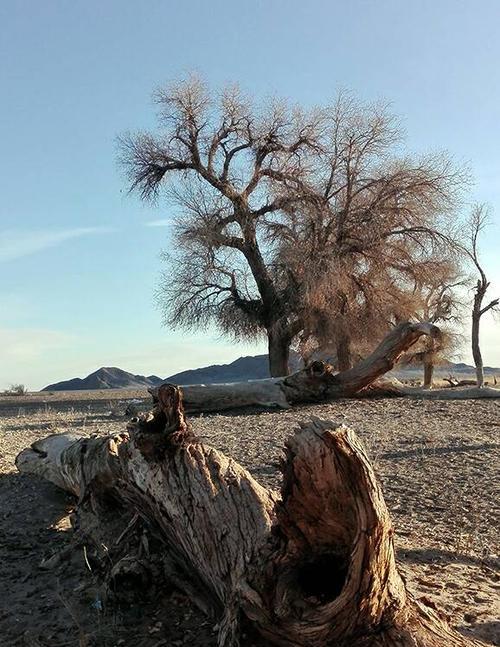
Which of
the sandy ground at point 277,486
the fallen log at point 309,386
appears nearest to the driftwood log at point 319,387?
the fallen log at point 309,386

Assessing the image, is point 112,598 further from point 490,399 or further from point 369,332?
point 369,332

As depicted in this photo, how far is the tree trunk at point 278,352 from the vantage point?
2673 cm

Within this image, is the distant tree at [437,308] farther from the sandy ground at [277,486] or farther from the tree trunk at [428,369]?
the sandy ground at [277,486]

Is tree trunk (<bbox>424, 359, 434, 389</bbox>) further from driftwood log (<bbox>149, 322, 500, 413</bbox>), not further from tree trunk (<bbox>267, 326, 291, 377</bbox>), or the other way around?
driftwood log (<bbox>149, 322, 500, 413</bbox>)

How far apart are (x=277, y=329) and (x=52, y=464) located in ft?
62.9

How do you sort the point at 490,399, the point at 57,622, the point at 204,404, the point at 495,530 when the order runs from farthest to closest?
the point at 490,399, the point at 204,404, the point at 495,530, the point at 57,622

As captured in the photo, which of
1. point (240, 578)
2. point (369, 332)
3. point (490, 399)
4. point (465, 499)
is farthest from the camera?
point (369, 332)

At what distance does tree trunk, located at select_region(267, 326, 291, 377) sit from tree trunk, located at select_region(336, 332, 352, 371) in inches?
80.1

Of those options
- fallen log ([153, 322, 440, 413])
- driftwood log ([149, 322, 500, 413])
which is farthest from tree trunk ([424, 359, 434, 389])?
fallen log ([153, 322, 440, 413])

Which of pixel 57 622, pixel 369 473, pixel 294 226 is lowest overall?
pixel 57 622

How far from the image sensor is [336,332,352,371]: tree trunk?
25.2m

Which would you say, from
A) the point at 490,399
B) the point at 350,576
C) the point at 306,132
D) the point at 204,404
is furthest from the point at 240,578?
the point at 306,132

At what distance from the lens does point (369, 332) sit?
25094 millimetres

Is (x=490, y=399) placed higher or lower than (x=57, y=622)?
higher
